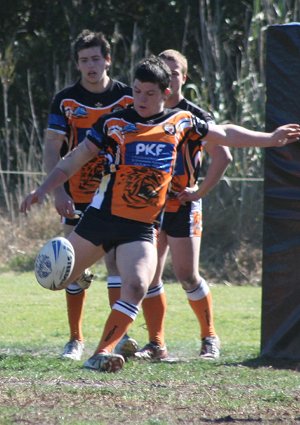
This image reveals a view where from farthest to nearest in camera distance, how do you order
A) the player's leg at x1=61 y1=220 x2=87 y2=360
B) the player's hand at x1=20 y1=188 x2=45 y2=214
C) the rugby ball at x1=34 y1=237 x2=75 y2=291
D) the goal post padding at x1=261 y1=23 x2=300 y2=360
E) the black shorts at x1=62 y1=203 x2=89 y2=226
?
the player's leg at x1=61 y1=220 x2=87 y2=360 < the black shorts at x1=62 y1=203 x2=89 y2=226 < the goal post padding at x1=261 y1=23 x2=300 y2=360 < the player's hand at x1=20 y1=188 x2=45 y2=214 < the rugby ball at x1=34 y1=237 x2=75 y2=291

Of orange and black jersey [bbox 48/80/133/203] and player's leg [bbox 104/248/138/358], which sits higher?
orange and black jersey [bbox 48/80/133/203]

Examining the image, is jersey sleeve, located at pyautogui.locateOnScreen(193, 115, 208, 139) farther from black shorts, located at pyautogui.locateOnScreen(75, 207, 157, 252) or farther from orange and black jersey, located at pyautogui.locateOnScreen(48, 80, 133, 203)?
orange and black jersey, located at pyautogui.locateOnScreen(48, 80, 133, 203)

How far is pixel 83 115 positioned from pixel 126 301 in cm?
158

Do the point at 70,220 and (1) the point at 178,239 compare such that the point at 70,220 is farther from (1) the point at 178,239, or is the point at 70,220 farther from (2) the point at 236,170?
(2) the point at 236,170

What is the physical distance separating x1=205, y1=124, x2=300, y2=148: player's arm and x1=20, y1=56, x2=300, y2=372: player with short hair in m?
0.34

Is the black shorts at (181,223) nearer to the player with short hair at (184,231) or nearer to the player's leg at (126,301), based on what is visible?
the player with short hair at (184,231)

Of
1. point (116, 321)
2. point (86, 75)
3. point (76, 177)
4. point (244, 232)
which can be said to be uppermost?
point (86, 75)

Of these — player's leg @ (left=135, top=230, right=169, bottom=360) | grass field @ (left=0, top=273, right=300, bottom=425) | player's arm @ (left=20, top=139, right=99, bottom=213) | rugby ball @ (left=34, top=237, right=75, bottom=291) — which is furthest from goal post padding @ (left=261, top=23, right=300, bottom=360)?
rugby ball @ (left=34, top=237, right=75, bottom=291)

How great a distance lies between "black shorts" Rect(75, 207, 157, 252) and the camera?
666 cm

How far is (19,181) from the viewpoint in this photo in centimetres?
1471

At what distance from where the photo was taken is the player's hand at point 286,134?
697 centimetres

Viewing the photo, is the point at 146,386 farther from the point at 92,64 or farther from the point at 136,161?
the point at 92,64

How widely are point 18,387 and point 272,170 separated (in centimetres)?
249

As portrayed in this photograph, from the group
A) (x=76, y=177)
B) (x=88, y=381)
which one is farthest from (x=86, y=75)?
(x=88, y=381)
